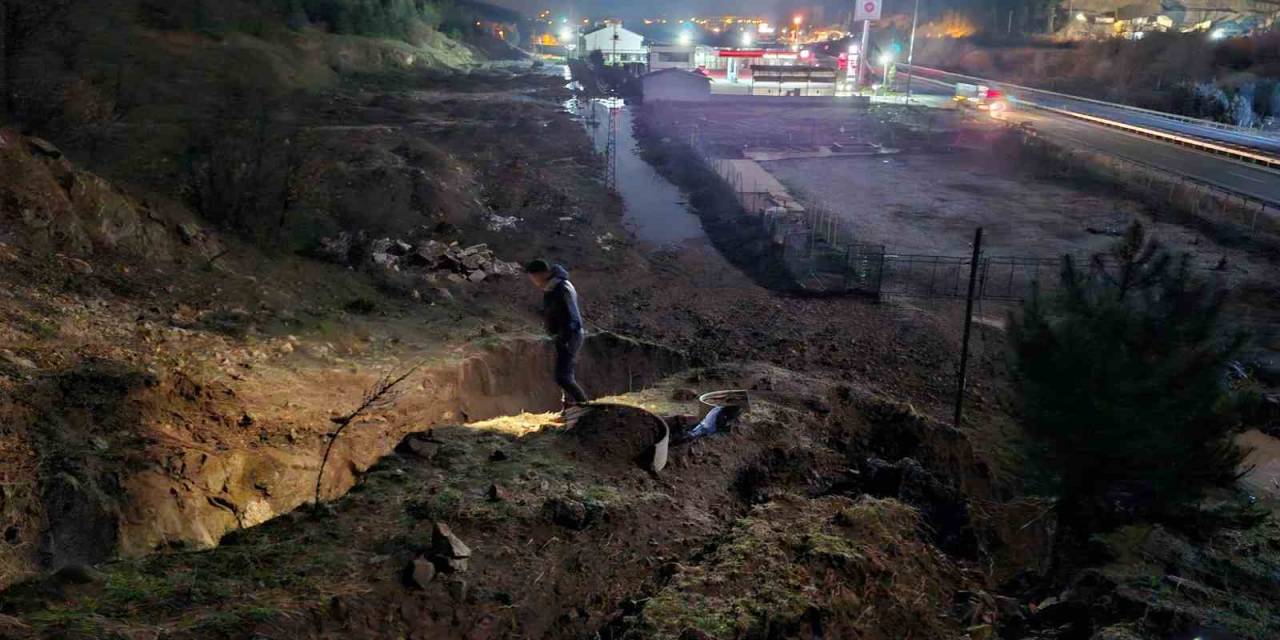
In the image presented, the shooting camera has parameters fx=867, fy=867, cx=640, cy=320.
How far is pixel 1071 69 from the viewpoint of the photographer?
74.8 m

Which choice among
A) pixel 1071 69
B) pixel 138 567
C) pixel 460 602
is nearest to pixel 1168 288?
pixel 460 602

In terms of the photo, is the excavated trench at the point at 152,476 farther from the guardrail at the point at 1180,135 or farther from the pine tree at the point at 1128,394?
the guardrail at the point at 1180,135

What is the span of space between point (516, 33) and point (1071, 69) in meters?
89.7

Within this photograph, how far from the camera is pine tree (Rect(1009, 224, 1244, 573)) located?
297 inches

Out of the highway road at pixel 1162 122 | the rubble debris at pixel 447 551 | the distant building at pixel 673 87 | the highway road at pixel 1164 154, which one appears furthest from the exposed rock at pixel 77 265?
the distant building at pixel 673 87

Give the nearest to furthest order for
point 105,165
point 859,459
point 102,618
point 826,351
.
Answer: point 102,618, point 859,459, point 826,351, point 105,165

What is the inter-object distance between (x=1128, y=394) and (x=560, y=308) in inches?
225

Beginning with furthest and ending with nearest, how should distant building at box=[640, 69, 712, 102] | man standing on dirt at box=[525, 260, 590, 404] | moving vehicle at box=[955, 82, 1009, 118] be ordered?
1. distant building at box=[640, 69, 712, 102]
2. moving vehicle at box=[955, 82, 1009, 118]
3. man standing on dirt at box=[525, 260, 590, 404]

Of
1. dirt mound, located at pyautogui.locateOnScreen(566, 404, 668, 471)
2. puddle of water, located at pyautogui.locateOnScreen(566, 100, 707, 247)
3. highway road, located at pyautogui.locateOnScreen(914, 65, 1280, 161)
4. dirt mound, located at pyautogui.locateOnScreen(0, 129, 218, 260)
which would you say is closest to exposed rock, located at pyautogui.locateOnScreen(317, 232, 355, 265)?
dirt mound, located at pyautogui.locateOnScreen(0, 129, 218, 260)

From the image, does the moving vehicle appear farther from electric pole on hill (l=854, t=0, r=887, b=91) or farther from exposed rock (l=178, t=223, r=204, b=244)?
exposed rock (l=178, t=223, r=204, b=244)

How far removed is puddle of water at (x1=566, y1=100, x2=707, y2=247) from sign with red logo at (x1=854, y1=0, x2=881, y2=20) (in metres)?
36.0

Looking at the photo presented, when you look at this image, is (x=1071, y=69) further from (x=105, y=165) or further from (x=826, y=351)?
(x=105, y=165)

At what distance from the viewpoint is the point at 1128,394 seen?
7.56m

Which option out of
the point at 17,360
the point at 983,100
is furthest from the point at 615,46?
the point at 17,360
